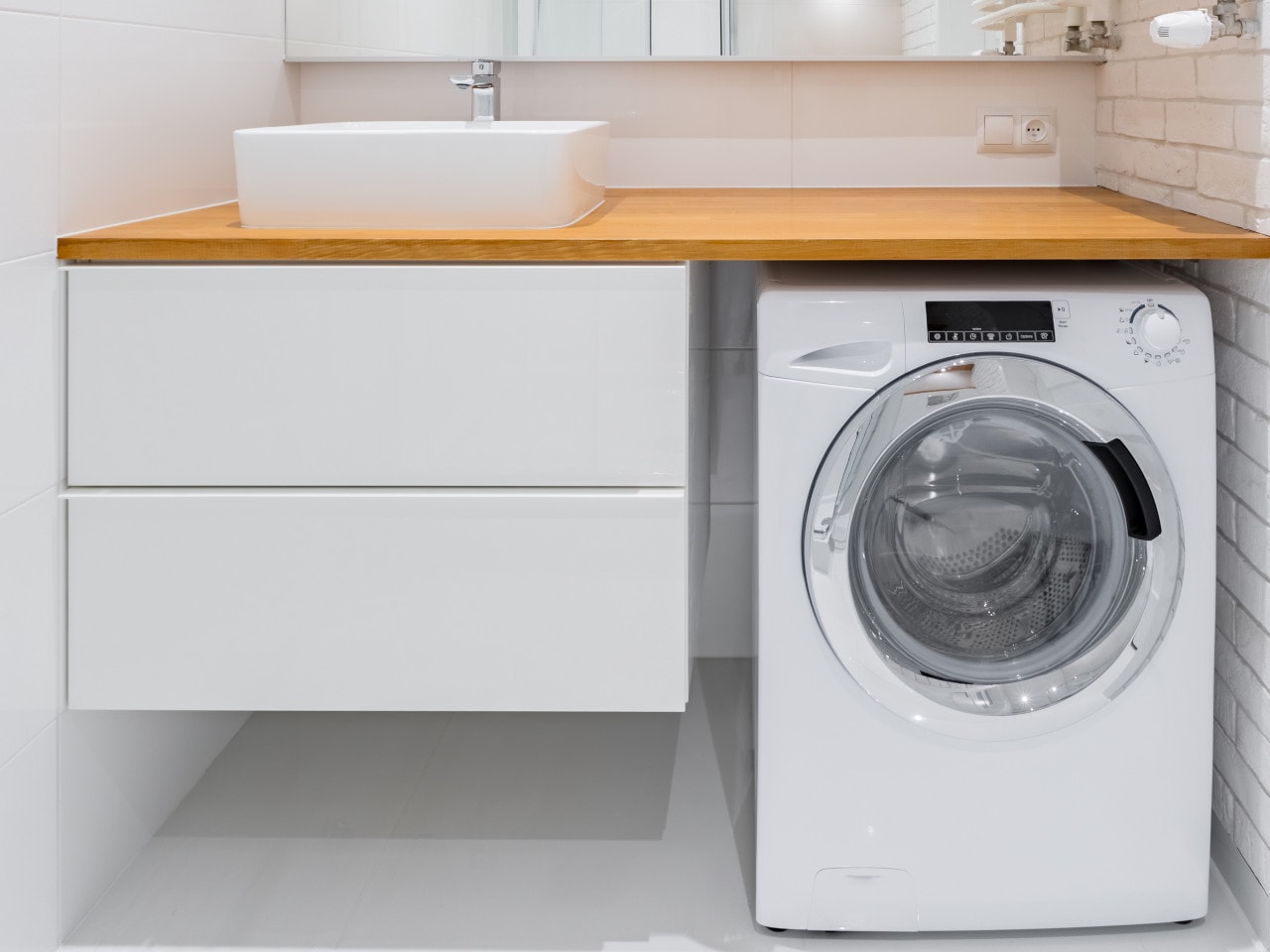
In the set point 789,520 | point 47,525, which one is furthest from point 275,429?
point 789,520

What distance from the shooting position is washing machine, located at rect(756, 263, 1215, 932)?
1.44 meters

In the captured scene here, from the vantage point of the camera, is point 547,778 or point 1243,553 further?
point 547,778

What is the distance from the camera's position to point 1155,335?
1431 millimetres

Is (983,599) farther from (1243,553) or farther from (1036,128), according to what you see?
(1036,128)

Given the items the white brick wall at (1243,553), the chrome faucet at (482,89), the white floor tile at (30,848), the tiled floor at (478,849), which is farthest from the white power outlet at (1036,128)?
the white floor tile at (30,848)

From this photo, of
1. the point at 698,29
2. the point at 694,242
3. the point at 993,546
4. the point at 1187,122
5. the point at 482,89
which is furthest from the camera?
the point at 698,29

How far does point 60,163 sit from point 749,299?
120cm

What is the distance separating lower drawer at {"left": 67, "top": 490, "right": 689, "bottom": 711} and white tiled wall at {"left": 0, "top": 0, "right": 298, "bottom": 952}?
8 centimetres

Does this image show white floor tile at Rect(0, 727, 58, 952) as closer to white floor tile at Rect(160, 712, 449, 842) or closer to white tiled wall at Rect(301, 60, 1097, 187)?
white floor tile at Rect(160, 712, 449, 842)

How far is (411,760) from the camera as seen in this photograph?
80.5 inches

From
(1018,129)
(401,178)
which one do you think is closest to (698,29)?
(1018,129)

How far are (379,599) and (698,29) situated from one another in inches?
48.7

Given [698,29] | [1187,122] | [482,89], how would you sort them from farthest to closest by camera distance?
1. [698,29]
2. [482,89]
3. [1187,122]

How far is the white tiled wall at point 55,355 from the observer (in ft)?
4.48
